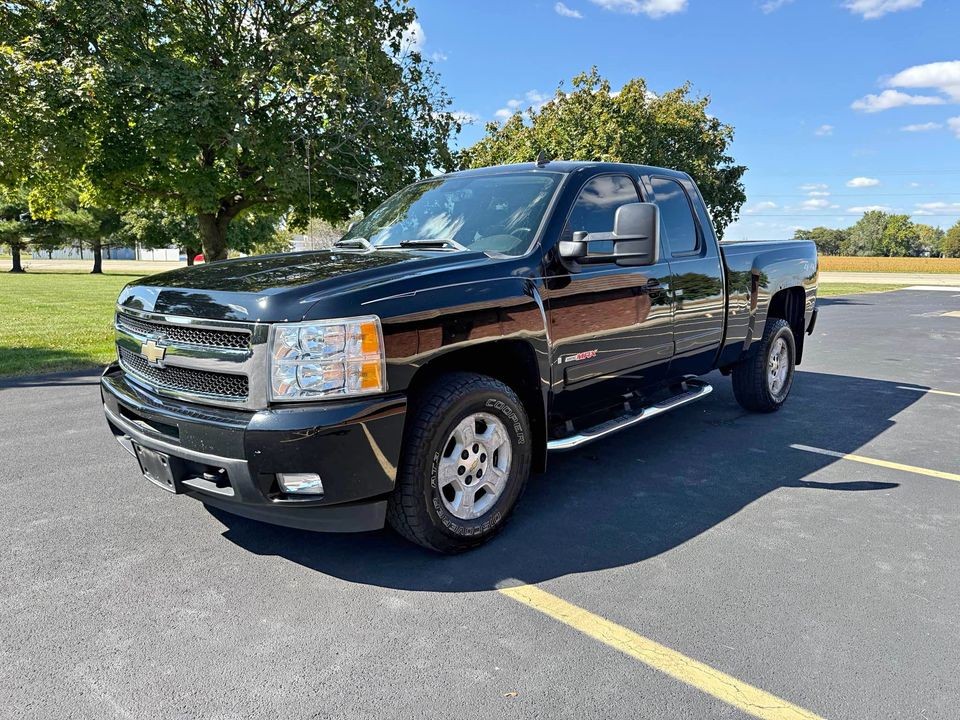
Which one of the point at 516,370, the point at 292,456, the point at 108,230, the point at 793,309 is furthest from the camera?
the point at 108,230

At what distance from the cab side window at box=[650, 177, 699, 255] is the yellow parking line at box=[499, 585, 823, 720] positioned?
2916mm

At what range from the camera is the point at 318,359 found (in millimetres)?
2855

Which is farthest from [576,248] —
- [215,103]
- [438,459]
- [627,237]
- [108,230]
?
[108,230]

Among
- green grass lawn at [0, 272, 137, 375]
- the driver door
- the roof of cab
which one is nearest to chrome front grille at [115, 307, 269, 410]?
the driver door

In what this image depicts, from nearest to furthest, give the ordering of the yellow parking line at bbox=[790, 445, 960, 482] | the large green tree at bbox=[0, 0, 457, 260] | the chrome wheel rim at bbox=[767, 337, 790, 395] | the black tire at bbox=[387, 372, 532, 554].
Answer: the black tire at bbox=[387, 372, 532, 554] → the yellow parking line at bbox=[790, 445, 960, 482] → the chrome wheel rim at bbox=[767, 337, 790, 395] → the large green tree at bbox=[0, 0, 457, 260]

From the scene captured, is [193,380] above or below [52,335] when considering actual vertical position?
above

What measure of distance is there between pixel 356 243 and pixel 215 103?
936 centimetres

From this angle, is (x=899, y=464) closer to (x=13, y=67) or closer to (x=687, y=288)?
(x=687, y=288)

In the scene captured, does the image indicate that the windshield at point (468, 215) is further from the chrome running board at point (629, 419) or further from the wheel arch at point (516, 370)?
the chrome running board at point (629, 419)

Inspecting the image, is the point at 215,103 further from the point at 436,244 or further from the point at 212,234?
the point at 436,244

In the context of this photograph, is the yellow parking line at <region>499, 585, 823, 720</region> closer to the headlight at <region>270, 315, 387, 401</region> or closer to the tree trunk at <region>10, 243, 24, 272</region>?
the headlight at <region>270, 315, 387, 401</region>

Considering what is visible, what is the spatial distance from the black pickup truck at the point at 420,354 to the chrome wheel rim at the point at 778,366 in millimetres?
1597

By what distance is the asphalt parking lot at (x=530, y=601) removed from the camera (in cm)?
237

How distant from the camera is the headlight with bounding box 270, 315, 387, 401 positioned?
2.85 m
